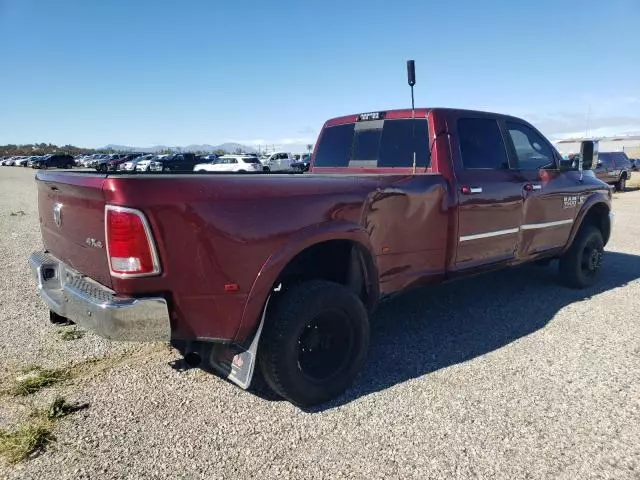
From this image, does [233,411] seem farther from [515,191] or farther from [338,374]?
[515,191]

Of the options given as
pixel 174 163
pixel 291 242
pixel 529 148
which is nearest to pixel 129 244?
pixel 291 242

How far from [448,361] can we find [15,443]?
115 inches

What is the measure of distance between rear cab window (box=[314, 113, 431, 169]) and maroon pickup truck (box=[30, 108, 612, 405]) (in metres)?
0.02

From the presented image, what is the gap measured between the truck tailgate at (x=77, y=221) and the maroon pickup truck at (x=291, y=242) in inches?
0.6

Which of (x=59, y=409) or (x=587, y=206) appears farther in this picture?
(x=587, y=206)

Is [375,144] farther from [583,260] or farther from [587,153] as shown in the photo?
[583,260]

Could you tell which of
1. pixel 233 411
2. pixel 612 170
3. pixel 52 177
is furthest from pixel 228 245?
pixel 612 170

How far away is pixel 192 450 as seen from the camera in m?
2.68

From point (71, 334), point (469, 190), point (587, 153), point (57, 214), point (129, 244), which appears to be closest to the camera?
point (129, 244)

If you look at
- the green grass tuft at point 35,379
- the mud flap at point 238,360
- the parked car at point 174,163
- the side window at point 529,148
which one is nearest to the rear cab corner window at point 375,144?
the side window at point 529,148

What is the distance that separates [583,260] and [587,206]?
2.24 ft

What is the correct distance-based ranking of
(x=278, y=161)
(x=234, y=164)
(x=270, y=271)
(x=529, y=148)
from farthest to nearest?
(x=278, y=161) → (x=234, y=164) → (x=529, y=148) → (x=270, y=271)

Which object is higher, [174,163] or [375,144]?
[174,163]

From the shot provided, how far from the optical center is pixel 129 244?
2.47 meters
